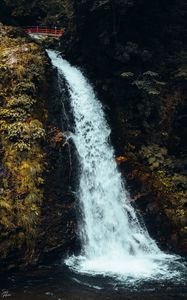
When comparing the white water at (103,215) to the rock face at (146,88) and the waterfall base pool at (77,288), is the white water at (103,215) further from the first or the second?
the waterfall base pool at (77,288)

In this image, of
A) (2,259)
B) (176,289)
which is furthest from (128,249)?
(2,259)

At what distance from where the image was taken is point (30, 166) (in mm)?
14055

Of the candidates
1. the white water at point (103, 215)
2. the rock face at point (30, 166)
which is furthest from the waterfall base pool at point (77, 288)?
the rock face at point (30, 166)

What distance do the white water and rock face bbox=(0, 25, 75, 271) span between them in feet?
3.05

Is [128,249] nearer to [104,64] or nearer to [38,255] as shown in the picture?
[38,255]

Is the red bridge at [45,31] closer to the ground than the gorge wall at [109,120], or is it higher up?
higher up

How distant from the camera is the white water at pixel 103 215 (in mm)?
13578

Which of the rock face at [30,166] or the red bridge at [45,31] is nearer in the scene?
the rock face at [30,166]

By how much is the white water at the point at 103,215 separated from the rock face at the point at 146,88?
58 cm

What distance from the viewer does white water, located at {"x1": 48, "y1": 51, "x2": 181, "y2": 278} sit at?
13.6 m

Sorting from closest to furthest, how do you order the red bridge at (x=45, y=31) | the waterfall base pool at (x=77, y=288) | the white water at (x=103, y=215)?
the waterfall base pool at (x=77, y=288), the white water at (x=103, y=215), the red bridge at (x=45, y=31)

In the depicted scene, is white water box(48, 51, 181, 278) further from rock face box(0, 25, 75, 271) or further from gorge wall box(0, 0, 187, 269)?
rock face box(0, 25, 75, 271)

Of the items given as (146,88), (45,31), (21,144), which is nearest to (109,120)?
(146,88)

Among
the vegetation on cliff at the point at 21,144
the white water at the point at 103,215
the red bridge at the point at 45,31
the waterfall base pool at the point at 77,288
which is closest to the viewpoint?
the waterfall base pool at the point at 77,288
